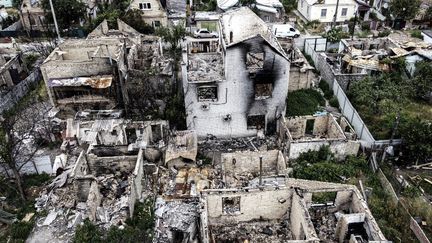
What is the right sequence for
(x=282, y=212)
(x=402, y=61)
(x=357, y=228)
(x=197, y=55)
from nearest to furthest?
(x=357, y=228)
(x=282, y=212)
(x=197, y=55)
(x=402, y=61)

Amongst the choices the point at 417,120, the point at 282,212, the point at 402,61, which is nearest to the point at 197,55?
the point at 282,212

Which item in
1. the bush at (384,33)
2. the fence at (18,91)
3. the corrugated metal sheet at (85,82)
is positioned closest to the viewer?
the corrugated metal sheet at (85,82)

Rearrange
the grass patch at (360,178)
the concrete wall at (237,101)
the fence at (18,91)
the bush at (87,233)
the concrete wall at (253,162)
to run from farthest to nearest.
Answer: the fence at (18,91) < the concrete wall at (237,101) < the concrete wall at (253,162) < the grass patch at (360,178) < the bush at (87,233)

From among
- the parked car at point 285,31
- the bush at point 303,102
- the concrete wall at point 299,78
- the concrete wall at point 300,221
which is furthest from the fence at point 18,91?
the parked car at point 285,31

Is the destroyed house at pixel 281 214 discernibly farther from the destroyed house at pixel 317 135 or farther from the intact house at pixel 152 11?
the intact house at pixel 152 11

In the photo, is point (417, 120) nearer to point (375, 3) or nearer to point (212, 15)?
point (212, 15)
